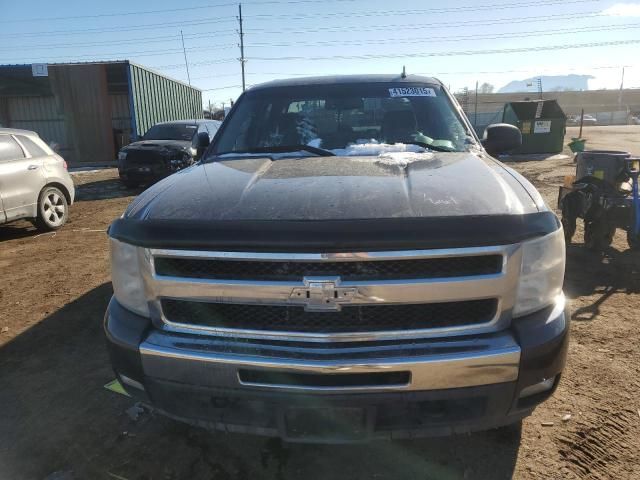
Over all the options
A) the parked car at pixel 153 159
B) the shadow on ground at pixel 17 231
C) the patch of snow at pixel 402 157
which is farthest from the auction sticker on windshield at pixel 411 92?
the parked car at pixel 153 159

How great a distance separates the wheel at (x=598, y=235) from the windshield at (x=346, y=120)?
331 cm

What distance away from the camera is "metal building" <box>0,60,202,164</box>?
19.6 meters

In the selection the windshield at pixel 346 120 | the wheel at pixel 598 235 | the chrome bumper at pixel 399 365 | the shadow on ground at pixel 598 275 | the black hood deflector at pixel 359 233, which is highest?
Answer: the windshield at pixel 346 120

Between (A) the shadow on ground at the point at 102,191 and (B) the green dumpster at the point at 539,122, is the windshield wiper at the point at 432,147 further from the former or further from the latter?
(B) the green dumpster at the point at 539,122

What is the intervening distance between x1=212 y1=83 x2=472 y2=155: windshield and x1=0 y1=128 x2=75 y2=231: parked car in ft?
16.9

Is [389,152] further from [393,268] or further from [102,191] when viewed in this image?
[102,191]

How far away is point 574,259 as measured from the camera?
5.54m

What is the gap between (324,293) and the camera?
177 centimetres

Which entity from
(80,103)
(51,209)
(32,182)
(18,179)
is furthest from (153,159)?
(80,103)

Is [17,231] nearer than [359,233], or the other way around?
[359,233]

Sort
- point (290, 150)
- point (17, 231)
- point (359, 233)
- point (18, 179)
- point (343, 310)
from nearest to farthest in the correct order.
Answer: point (359, 233) < point (343, 310) < point (290, 150) < point (18, 179) < point (17, 231)

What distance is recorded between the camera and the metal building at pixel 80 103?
64.3ft

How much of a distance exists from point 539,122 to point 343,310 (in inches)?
715

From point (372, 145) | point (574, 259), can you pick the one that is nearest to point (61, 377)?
point (372, 145)
